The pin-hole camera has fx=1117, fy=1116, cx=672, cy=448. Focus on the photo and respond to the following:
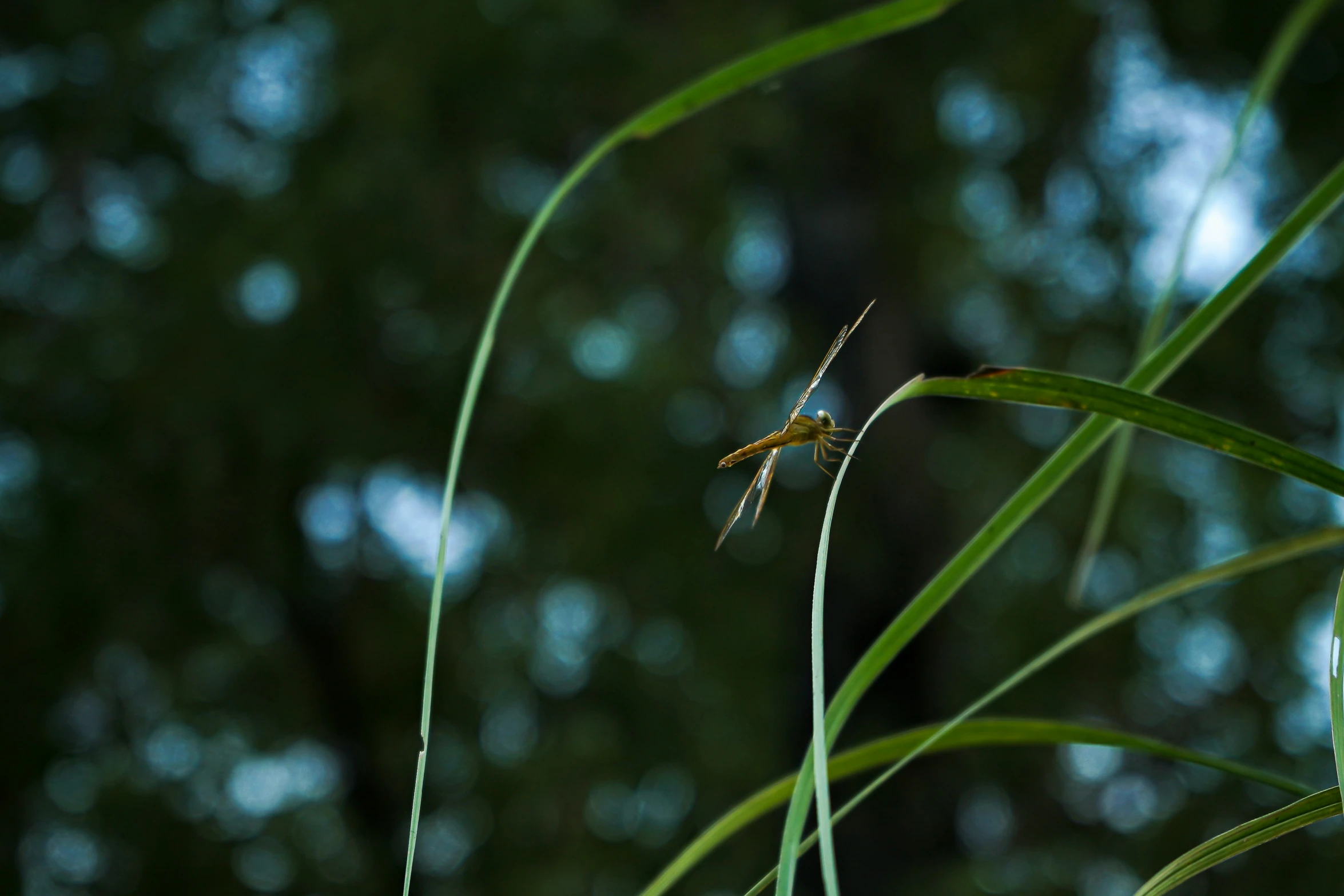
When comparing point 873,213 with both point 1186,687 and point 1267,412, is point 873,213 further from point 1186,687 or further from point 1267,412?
point 1186,687

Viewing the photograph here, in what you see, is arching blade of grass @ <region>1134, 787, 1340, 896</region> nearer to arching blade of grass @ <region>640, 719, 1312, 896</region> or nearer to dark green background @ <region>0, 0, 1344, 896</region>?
arching blade of grass @ <region>640, 719, 1312, 896</region>

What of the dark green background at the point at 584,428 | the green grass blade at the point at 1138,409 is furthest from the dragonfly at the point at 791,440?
the dark green background at the point at 584,428

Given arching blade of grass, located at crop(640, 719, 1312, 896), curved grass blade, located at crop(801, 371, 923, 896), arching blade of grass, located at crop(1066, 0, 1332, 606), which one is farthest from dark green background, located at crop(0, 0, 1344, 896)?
curved grass blade, located at crop(801, 371, 923, 896)

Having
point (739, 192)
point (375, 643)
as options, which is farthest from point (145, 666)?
point (739, 192)

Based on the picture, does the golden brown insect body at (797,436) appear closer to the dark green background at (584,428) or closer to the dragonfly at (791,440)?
the dragonfly at (791,440)

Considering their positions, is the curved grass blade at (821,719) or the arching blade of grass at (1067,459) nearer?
the curved grass blade at (821,719)

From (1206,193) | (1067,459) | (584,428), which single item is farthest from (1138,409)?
(584,428)

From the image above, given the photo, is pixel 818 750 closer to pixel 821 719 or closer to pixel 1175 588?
pixel 821 719
